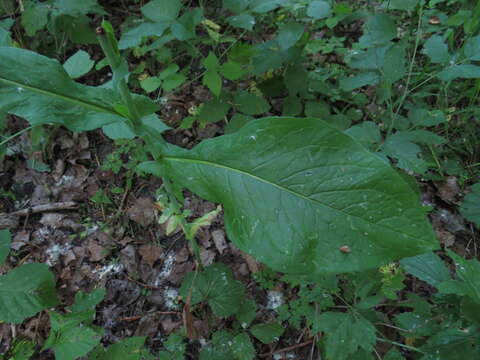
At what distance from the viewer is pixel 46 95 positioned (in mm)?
1098

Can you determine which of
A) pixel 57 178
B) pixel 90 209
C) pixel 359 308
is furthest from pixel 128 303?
pixel 359 308

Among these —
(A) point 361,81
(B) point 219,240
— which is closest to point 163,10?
(A) point 361,81

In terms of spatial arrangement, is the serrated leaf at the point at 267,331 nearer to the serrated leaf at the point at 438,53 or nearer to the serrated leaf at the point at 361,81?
the serrated leaf at the point at 361,81

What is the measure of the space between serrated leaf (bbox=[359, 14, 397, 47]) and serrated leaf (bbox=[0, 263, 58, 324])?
2080 mm

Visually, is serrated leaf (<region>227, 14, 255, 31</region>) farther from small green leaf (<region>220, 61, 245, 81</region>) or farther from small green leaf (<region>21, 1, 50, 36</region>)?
small green leaf (<region>21, 1, 50, 36</region>)

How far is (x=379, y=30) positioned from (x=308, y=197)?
1329 millimetres

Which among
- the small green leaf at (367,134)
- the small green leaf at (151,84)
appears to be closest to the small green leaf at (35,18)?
the small green leaf at (151,84)

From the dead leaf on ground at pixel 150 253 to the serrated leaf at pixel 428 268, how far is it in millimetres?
1436

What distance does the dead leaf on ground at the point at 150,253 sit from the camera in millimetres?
2172

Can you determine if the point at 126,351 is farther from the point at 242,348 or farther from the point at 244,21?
the point at 244,21

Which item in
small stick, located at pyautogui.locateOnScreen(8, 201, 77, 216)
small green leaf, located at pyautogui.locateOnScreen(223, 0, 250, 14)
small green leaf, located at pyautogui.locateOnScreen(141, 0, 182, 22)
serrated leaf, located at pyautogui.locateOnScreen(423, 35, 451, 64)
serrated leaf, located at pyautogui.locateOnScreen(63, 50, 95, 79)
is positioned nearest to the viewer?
serrated leaf, located at pyautogui.locateOnScreen(63, 50, 95, 79)

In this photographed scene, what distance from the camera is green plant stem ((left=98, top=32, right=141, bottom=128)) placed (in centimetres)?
103

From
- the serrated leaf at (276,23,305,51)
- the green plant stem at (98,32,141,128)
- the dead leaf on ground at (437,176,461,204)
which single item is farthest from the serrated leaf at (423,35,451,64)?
the green plant stem at (98,32,141,128)

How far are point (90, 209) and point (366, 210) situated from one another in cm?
202
